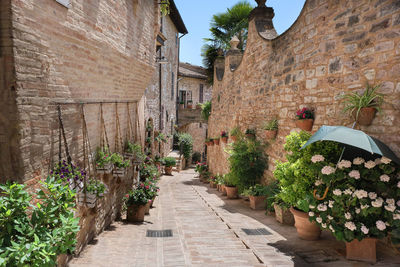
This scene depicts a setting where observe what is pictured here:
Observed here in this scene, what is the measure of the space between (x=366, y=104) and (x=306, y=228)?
196 cm

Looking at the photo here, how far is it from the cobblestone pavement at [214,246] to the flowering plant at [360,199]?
44 cm

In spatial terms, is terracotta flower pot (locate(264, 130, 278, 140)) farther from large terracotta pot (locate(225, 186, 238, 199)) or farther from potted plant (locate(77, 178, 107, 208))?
potted plant (locate(77, 178, 107, 208))

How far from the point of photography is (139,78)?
7.62 metres

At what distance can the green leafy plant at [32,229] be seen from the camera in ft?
7.35

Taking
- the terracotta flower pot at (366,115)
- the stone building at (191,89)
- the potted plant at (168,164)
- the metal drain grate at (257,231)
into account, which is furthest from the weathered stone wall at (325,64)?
the stone building at (191,89)

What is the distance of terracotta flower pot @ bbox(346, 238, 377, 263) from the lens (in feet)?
10.2

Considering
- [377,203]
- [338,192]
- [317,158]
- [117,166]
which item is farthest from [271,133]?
[117,166]

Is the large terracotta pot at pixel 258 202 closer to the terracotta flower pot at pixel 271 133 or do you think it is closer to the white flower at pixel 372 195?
the terracotta flower pot at pixel 271 133

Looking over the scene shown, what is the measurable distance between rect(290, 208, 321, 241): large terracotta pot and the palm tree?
573 inches

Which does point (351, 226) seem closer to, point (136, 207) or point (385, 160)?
point (385, 160)

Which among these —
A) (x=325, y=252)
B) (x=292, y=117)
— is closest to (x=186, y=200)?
(x=292, y=117)

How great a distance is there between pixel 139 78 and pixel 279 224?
5.30 metres

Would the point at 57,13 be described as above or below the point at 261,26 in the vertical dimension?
below

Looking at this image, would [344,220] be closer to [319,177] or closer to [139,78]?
[319,177]
